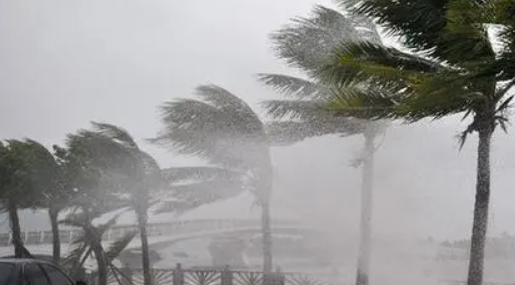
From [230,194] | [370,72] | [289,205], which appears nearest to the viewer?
[370,72]

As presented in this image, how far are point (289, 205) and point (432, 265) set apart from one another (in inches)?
330

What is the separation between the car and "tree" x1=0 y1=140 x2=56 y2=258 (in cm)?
917

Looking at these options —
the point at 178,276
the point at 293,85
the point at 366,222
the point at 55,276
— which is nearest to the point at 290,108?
the point at 293,85

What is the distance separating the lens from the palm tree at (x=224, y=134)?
20.7m

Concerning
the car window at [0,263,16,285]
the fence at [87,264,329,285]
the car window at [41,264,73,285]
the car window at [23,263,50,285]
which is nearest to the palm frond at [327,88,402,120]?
the car window at [41,264,73,285]

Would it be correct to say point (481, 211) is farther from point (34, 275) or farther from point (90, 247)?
point (90, 247)

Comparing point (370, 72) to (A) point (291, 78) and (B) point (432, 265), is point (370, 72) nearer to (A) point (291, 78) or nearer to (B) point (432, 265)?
(A) point (291, 78)

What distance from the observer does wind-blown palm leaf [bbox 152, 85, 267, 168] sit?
67.7 feet

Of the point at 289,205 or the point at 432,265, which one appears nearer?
the point at 289,205

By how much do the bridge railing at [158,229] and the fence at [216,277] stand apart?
4.44 m

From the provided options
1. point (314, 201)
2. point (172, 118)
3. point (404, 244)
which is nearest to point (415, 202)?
point (404, 244)

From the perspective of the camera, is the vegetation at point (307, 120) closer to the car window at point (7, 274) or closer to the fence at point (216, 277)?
the fence at point (216, 277)

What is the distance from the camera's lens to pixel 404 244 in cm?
3466

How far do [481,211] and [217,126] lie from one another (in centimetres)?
1121
